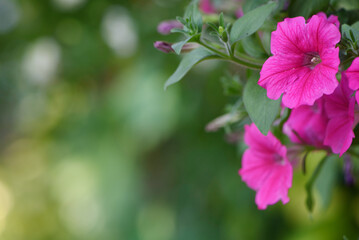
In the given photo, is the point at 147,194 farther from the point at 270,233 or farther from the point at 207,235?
the point at 270,233

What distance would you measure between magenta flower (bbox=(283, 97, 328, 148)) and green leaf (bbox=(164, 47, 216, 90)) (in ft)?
0.22

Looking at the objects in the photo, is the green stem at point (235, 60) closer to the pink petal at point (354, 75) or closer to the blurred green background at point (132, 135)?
the pink petal at point (354, 75)

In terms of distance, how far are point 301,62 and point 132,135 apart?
83 centimetres

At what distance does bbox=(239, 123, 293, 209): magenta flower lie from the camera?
30 centimetres

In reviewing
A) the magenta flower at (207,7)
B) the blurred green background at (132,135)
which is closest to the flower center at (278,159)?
the magenta flower at (207,7)

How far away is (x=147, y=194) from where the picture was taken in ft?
4.40

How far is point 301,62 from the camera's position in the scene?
251mm

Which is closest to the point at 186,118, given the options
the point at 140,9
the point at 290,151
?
the point at 140,9

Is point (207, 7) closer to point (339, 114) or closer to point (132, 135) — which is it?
point (339, 114)

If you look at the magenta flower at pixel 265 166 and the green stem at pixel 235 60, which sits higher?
the green stem at pixel 235 60

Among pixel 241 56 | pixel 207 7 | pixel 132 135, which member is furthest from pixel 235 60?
pixel 132 135

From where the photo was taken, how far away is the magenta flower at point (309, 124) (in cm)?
29

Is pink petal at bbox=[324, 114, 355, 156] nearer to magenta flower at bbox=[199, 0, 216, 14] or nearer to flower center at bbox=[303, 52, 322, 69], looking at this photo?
flower center at bbox=[303, 52, 322, 69]

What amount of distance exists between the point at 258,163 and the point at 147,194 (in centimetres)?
104
